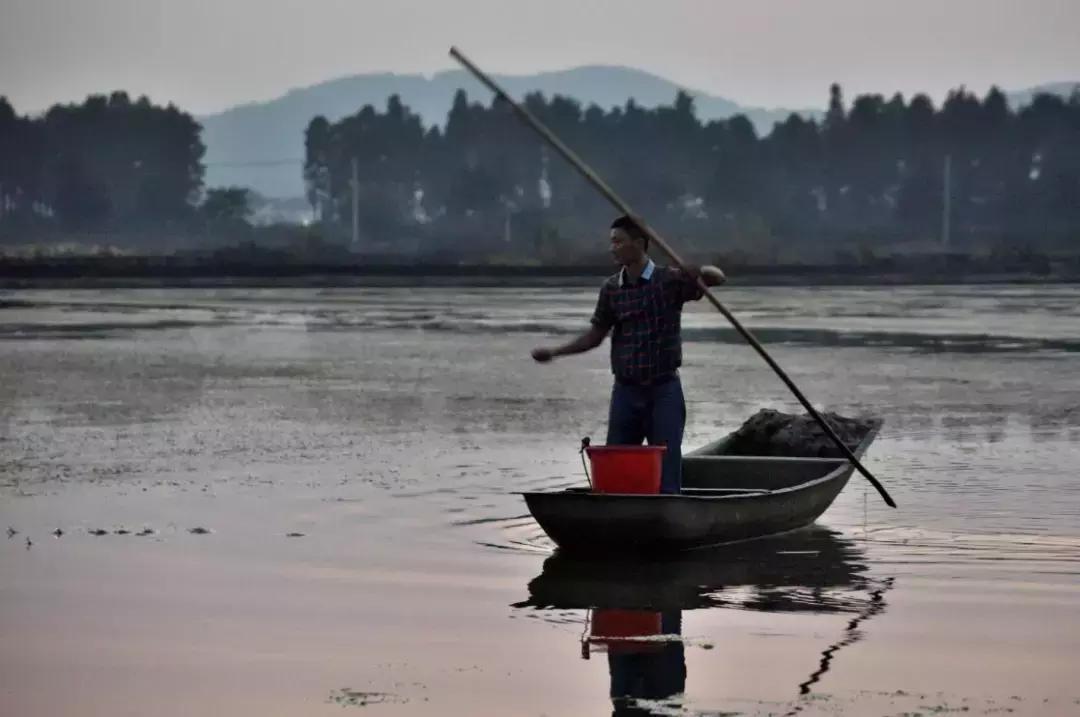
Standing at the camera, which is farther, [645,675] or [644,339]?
[644,339]

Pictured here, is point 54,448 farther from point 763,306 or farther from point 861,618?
point 763,306

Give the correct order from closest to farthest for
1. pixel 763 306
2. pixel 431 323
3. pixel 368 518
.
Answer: pixel 368 518
pixel 431 323
pixel 763 306

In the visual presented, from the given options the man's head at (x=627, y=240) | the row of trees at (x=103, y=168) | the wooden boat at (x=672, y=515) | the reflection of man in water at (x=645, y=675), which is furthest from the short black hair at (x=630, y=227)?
the row of trees at (x=103, y=168)

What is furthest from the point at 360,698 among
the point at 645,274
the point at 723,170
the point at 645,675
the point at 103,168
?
the point at 103,168

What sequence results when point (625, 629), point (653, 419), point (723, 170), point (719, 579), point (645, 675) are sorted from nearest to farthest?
point (645, 675)
point (625, 629)
point (719, 579)
point (653, 419)
point (723, 170)

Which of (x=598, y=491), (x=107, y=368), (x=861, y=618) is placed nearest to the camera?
(x=861, y=618)

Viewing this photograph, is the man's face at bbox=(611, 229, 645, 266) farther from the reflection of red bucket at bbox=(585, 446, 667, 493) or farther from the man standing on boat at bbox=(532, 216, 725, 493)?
the reflection of red bucket at bbox=(585, 446, 667, 493)

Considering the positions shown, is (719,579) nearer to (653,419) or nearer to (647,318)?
(653,419)

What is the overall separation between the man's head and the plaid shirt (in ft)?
0.46

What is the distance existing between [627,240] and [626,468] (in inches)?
43.8

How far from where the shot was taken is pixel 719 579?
965cm

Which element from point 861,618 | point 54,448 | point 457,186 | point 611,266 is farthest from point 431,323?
point 457,186

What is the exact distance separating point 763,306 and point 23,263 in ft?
105

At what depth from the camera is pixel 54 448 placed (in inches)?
604
